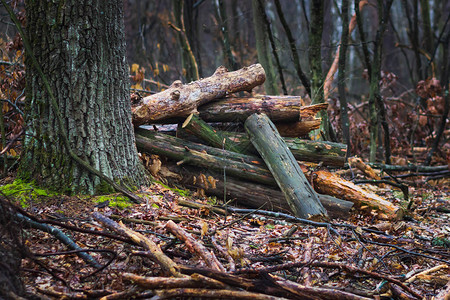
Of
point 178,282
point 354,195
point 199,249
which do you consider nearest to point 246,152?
point 354,195

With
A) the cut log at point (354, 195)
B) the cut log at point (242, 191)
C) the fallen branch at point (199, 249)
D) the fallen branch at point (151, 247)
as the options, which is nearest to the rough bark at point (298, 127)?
the cut log at point (354, 195)

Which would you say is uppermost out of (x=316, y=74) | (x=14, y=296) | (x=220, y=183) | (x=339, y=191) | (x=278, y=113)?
(x=316, y=74)

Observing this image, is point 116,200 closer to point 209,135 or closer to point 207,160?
point 207,160

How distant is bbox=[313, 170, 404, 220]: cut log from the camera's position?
479 centimetres

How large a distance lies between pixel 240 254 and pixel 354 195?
2872 mm

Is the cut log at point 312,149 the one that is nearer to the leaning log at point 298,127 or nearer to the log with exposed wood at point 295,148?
the log with exposed wood at point 295,148

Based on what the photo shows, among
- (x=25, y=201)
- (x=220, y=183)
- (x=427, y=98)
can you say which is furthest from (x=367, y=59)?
(x=25, y=201)

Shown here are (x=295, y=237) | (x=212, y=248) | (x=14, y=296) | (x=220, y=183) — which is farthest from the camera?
(x=220, y=183)

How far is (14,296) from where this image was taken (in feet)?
5.86

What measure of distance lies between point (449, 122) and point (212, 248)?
8.66 meters

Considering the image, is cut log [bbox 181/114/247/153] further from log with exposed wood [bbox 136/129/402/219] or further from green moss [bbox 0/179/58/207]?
green moss [bbox 0/179/58/207]

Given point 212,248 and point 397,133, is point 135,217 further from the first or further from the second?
point 397,133

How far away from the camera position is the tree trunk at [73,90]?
3.66 metres

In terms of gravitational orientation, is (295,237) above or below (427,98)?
below
